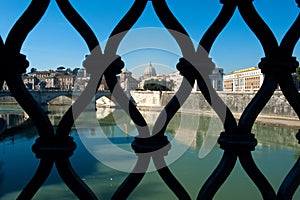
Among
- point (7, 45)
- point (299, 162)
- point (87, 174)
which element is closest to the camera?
point (7, 45)

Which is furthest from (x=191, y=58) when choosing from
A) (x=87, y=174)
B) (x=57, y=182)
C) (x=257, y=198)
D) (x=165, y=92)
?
(x=165, y=92)

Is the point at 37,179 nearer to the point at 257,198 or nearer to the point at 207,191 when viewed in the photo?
the point at 207,191

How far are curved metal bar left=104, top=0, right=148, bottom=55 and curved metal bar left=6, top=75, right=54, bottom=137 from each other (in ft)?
0.82

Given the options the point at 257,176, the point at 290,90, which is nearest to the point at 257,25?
the point at 290,90

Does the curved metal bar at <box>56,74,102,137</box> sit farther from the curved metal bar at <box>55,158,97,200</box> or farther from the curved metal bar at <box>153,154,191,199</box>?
the curved metal bar at <box>153,154,191,199</box>

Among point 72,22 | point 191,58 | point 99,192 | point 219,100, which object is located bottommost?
point 99,192

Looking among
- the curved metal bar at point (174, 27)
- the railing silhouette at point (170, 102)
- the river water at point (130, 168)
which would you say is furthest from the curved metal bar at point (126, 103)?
the river water at point (130, 168)

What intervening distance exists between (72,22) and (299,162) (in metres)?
0.81

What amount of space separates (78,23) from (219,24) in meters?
0.42

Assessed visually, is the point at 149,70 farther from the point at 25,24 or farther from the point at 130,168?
the point at 25,24

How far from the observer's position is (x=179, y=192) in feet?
2.69

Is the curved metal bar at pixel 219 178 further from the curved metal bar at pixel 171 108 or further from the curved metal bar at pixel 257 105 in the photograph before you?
the curved metal bar at pixel 171 108

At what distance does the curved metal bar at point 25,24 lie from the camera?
29.0 inches

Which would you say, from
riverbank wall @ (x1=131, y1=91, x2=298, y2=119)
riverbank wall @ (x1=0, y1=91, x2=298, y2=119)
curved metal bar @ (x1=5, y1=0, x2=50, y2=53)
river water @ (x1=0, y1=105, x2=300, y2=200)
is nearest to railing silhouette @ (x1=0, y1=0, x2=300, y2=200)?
curved metal bar @ (x1=5, y1=0, x2=50, y2=53)
